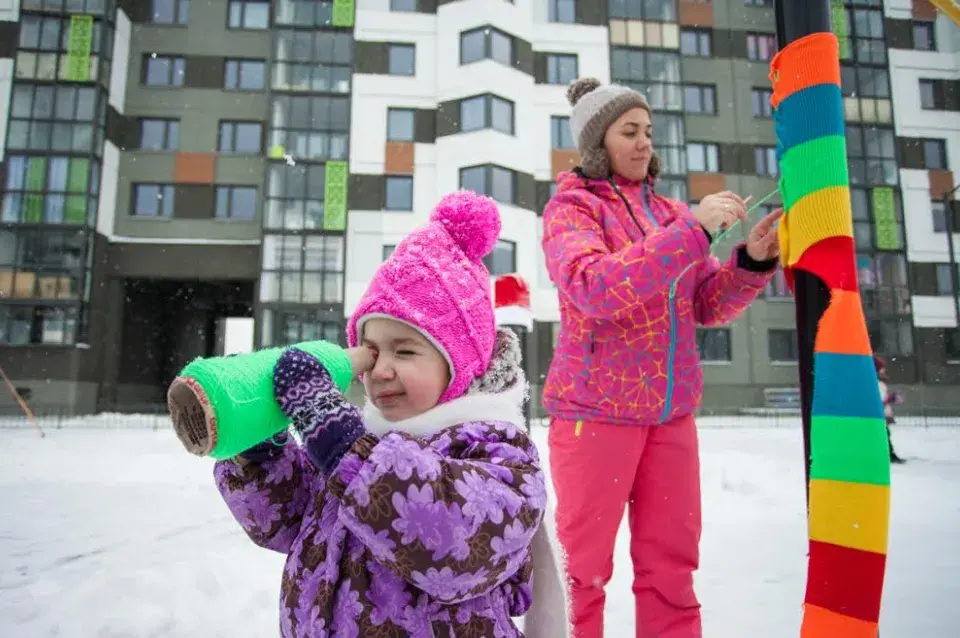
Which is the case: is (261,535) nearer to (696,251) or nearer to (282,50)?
(696,251)

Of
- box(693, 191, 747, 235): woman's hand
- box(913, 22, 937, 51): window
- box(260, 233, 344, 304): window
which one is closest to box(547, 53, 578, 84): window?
box(260, 233, 344, 304): window

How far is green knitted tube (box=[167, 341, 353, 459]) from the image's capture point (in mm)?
914

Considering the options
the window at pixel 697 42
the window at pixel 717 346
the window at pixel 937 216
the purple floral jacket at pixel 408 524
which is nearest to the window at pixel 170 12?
the window at pixel 697 42

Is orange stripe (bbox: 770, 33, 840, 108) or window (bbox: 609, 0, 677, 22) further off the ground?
window (bbox: 609, 0, 677, 22)

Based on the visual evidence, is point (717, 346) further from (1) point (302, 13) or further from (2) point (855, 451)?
(2) point (855, 451)

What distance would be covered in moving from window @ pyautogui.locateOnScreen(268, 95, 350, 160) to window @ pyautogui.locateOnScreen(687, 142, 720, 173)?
11.4 meters

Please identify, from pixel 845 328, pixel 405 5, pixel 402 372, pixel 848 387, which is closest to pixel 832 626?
pixel 848 387

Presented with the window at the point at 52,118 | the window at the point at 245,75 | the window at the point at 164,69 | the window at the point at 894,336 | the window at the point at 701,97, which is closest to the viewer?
the window at the point at 52,118

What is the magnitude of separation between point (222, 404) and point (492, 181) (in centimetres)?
1860

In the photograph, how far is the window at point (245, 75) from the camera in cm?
2047

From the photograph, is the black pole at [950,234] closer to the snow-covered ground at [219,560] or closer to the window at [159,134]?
the snow-covered ground at [219,560]

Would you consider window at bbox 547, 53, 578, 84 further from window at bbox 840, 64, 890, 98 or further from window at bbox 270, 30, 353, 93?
window at bbox 840, 64, 890, 98

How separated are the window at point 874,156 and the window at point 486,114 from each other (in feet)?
36.4

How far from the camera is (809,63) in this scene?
1.21m
